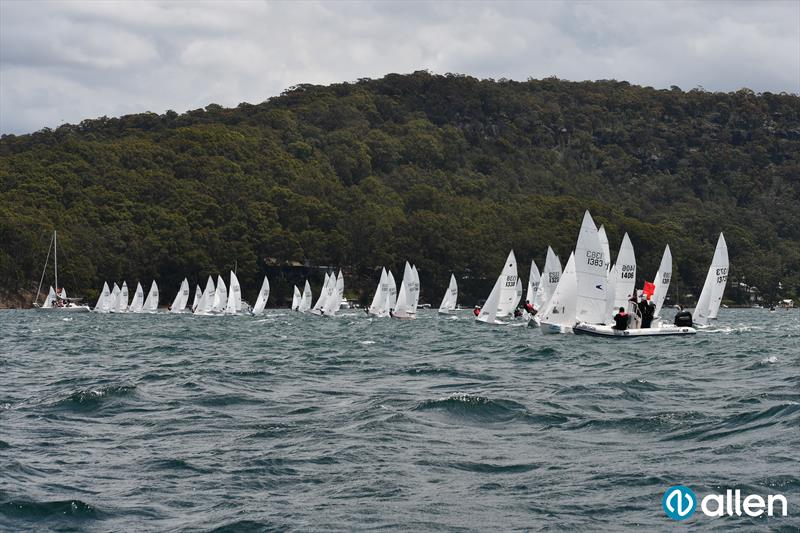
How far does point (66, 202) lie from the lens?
128 metres

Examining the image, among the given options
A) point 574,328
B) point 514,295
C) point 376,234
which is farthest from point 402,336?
point 376,234

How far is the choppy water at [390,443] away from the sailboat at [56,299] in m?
73.6

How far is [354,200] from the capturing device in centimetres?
13912

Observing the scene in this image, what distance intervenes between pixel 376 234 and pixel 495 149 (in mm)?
75260

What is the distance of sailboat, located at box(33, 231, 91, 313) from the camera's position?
3942 inches

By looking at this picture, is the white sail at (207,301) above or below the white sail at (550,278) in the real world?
below

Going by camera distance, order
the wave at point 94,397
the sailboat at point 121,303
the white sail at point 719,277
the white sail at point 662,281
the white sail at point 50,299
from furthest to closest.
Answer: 1. the white sail at point 50,299
2. the sailboat at point 121,303
3. the white sail at point 662,281
4. the white sail at point 719,277
5. the wave at point 94,397

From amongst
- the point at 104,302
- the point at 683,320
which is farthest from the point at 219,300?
the point at 683,320

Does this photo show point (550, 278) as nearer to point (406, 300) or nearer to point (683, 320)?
point (406, 300)

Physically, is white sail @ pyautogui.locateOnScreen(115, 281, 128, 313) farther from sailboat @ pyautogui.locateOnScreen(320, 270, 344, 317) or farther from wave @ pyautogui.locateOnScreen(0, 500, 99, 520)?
wave @ pyautogui.locateOnScreen(0, 500, 99, 520)

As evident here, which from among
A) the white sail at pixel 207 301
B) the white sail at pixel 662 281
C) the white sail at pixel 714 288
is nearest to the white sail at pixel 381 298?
the white sail at pixel 207 301

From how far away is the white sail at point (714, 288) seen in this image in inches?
2053

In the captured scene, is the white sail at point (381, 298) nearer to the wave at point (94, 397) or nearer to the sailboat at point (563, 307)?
the sailboat at point (563, 307)

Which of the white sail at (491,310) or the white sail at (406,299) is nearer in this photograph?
the white sail at (491,310)
